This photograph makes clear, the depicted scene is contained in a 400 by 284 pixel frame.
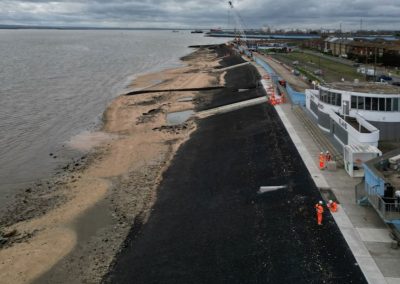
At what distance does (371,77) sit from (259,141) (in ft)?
122

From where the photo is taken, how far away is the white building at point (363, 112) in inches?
1085

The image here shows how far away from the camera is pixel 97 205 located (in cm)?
2584

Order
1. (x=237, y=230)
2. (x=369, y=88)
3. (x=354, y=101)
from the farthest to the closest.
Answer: (x=369, y=88) < (x=354, y=101) < (x=237, y=230)

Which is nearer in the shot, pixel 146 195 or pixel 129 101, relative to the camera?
pixel 146 195

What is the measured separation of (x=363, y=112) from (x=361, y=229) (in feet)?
41.1

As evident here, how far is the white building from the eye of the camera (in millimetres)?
27562

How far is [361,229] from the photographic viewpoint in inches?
744

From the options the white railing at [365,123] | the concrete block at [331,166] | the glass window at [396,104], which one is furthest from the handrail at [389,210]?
the glass window at [396,104]

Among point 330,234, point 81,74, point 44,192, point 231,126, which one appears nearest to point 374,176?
point 330,234

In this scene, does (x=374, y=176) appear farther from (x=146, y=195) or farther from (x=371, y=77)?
(x=371, y=77)

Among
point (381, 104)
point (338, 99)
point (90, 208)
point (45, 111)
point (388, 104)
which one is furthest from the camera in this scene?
point (45, 111)

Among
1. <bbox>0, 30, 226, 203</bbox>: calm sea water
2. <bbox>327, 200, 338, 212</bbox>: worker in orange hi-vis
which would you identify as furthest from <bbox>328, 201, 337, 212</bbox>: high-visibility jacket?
<bbox>0, 30, 226, 203</bbox>: calm sea water

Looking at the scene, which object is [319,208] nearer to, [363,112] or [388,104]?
[363,112]

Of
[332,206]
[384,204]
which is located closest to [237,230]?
[332,206]
